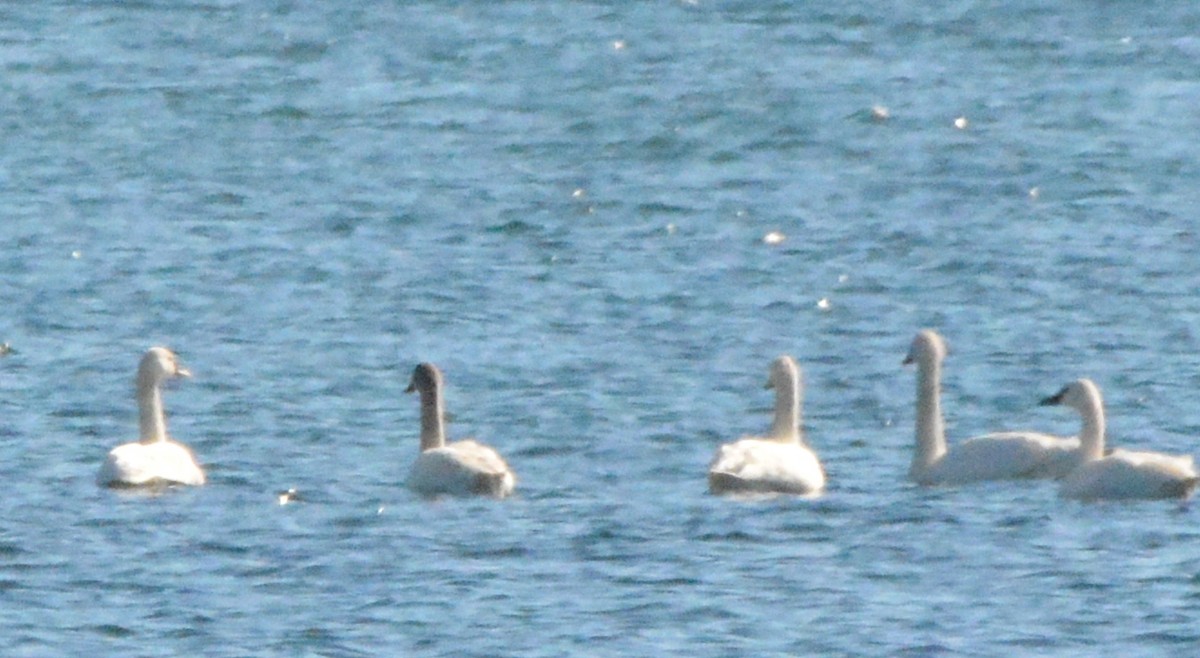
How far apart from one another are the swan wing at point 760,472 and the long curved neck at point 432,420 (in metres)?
1.63

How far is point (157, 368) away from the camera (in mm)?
17891

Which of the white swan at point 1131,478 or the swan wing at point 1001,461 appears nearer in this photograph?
the white swan at point 1131,478

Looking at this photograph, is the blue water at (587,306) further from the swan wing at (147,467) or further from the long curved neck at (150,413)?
the long curved neck at (150,413)

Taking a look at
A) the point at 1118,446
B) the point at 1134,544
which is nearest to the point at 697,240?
the point at 1118,446

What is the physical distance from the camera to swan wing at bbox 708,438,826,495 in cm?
1590

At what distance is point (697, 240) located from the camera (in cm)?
2653

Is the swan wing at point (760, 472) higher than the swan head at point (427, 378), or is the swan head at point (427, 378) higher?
the swan head at point (427, 378)

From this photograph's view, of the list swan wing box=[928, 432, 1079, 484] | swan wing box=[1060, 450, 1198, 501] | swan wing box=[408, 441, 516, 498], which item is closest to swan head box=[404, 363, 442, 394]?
swan wing box=[408, 441, 516, 498]

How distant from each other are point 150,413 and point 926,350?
13.3ft

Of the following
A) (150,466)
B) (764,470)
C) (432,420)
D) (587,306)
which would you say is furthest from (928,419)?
(587,306)

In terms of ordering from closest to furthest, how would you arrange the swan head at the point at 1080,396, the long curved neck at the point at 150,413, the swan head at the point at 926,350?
1. the swan head at the point at 1080,396
2. the long curved neck at the point at 150,413
3. the swan head at the point at 926,350

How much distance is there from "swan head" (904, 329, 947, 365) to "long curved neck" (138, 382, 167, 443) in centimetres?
394

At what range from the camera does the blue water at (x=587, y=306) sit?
13586 millimetres

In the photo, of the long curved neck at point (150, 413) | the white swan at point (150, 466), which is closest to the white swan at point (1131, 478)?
the white swan at point (150, 466)
